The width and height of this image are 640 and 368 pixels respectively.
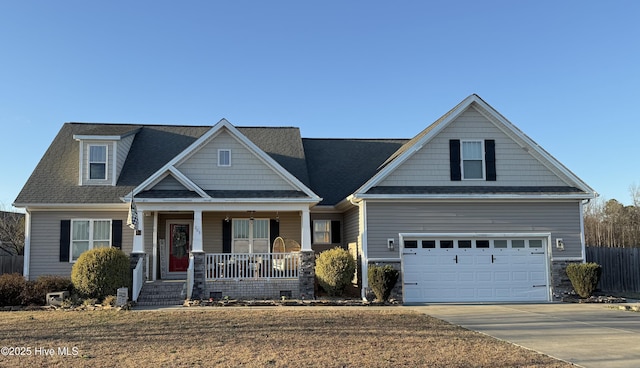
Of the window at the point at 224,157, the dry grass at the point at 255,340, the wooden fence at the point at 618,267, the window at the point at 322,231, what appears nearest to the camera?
the dry grass at the point at 255,340

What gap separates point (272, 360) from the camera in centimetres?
832

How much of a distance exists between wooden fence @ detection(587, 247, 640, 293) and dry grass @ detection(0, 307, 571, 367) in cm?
1188

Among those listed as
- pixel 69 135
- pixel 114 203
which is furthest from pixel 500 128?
pixel 69 135

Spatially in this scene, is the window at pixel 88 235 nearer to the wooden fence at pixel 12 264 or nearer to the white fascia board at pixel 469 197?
the wooden fence at pixel 12 264

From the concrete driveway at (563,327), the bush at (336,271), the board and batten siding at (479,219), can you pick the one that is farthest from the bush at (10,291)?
the concrete driveway at (563,327)

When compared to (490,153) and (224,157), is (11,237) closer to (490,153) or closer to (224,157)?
(224,157)

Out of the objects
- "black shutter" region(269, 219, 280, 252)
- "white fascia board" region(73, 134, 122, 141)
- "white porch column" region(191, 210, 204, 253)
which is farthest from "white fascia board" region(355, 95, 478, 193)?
"white fascia board" region(73, 134, 122, 141)

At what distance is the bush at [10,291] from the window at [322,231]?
964cm

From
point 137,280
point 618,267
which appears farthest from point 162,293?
point 618,267

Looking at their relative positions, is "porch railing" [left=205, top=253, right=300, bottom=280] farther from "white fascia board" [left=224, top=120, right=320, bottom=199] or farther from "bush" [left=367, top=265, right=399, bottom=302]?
"bush" [left=367, top=265, right=399, bottom=302]

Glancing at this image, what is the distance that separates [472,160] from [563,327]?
7.14 meters

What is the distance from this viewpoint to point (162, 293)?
16688 millimetres

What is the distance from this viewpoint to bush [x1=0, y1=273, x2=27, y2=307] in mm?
15477

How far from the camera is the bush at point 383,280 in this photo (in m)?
15.9
